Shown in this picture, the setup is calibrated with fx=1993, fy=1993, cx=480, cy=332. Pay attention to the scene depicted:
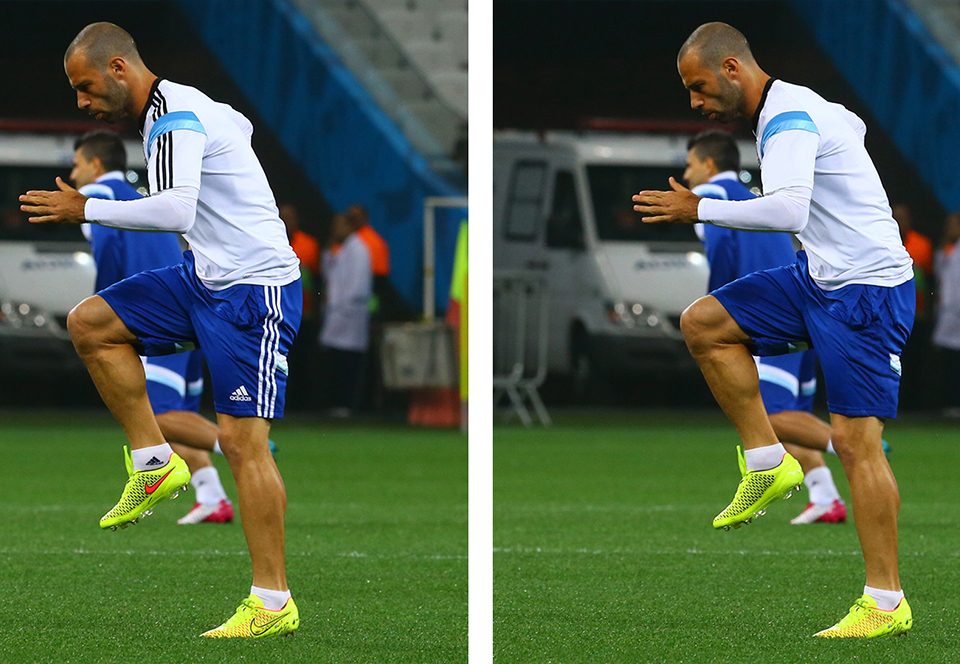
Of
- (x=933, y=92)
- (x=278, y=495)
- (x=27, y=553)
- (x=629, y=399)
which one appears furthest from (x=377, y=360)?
(x=278, y=495)

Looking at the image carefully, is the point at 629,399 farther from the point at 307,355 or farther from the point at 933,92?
the point at 933,92

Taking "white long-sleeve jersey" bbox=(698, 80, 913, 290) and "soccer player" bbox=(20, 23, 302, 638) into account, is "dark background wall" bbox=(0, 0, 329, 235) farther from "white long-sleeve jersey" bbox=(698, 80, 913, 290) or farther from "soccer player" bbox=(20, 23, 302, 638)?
"white long-sleeve jersey" bbox=(698, 80, 913, 290)

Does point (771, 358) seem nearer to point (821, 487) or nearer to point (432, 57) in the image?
point (821, 487)

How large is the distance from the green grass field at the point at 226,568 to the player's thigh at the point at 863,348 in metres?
1.61

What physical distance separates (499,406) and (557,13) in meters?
6.26

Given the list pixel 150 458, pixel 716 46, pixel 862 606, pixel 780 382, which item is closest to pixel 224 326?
pixel 150 458

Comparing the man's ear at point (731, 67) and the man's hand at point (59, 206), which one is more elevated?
the man's ear at point (731, 67)

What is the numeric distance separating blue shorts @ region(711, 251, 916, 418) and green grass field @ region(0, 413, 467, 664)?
62.0 inches

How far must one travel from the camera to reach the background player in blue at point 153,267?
10.7 meters

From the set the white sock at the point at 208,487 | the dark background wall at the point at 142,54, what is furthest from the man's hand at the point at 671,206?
the dark background wall at the point at 142,54

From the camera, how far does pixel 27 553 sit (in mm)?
9383

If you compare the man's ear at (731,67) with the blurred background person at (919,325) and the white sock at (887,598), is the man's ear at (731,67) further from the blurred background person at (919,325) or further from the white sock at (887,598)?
the blurred background person at (919,325)

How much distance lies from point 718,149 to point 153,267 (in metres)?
3.16

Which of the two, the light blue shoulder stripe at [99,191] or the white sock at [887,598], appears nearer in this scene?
the white sock at [887,598]
